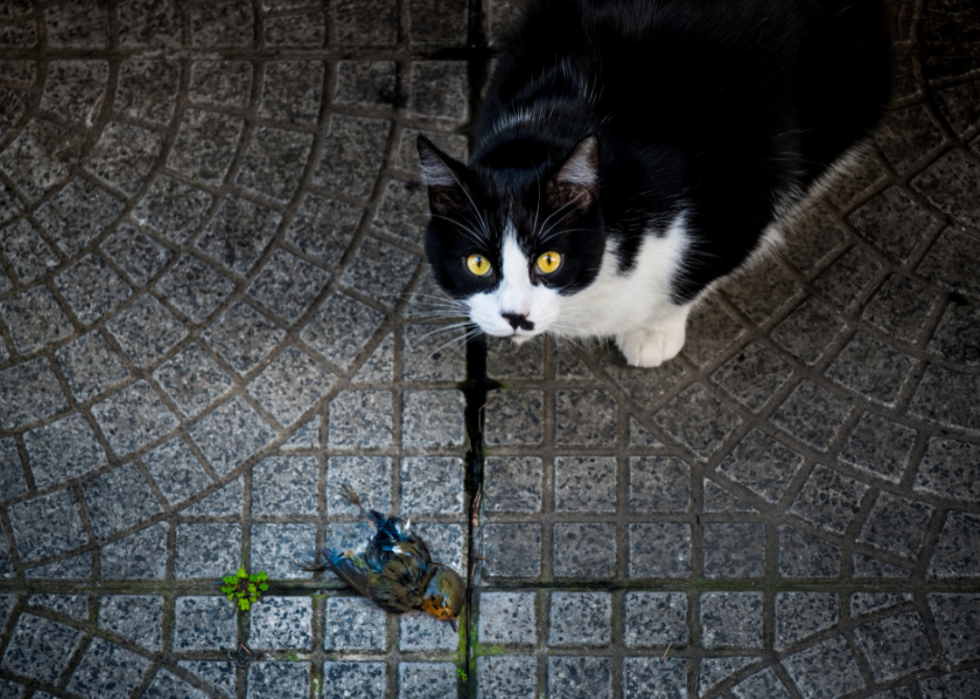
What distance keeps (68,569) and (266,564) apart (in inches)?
21.6

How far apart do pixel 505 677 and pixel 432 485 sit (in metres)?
0.53

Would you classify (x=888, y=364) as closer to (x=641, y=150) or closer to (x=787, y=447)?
(x=787, y=447)

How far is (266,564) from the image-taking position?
2418mm

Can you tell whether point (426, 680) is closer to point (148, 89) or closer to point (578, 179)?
point (578, 179)

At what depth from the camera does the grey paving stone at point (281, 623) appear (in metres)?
2.36

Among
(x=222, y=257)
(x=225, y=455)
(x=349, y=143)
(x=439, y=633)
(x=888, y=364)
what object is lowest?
(x=439, y=633)

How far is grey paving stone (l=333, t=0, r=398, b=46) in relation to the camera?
8.91ft

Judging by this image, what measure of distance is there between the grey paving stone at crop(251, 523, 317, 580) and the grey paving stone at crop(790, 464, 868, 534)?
4.28 ft

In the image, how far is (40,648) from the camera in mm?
2389

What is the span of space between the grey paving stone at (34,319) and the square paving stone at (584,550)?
1.52 m

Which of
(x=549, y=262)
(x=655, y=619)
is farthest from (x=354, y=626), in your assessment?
(x=549, y=262)

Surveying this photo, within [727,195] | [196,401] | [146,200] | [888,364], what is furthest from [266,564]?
[888,364]

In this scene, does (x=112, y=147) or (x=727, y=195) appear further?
(x=112, y=147)

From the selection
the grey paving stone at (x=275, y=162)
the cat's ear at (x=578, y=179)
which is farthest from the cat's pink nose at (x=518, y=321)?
the grey paving stone at (x=275, y=162)
